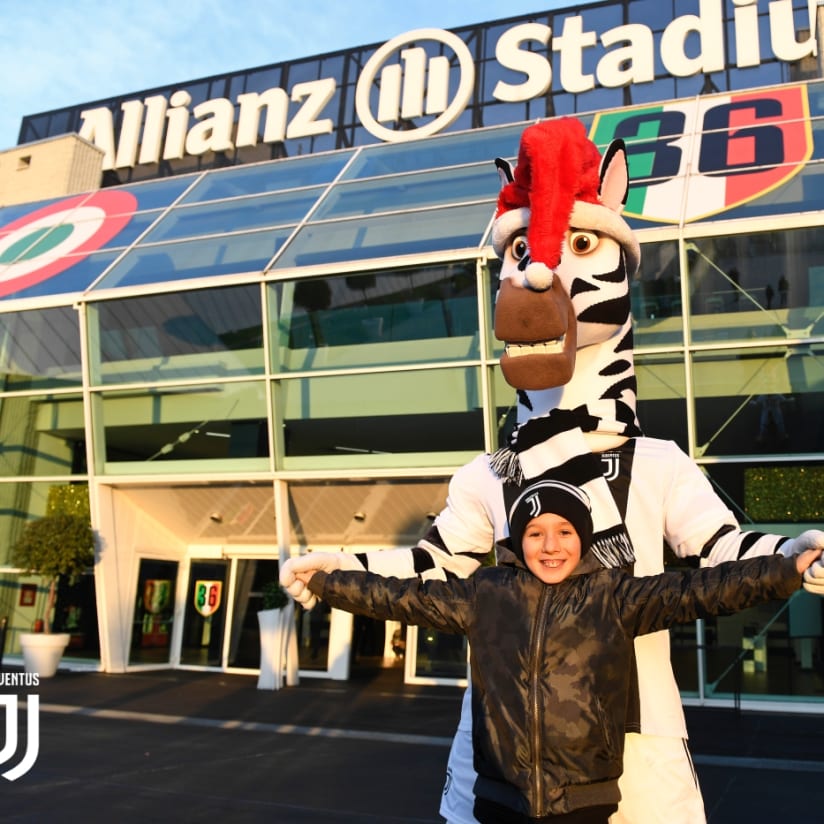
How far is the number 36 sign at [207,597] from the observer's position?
14.3 metres

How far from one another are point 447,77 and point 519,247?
19.6 meters

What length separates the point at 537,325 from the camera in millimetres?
3072

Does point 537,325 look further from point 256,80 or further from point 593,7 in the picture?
point 256,80

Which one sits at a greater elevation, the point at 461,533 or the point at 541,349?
the point at 541,349

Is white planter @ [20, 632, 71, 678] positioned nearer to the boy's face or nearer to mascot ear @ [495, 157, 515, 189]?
mascot ear @ [495, 157, 515, 189]

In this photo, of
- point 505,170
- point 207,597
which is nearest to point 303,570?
point 505,170

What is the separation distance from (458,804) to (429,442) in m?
8.51

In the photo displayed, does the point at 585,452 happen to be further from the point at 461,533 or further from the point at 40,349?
the point at 40,349

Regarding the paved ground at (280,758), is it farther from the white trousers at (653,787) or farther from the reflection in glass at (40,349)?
the reflection in glass at (40,349)

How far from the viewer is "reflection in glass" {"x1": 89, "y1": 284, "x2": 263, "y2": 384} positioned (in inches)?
479

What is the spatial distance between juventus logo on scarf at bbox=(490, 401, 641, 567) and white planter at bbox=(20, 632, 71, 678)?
11.1 m

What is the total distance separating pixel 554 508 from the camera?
283cm

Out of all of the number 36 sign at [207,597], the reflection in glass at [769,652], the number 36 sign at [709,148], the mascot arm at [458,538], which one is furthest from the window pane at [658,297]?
the number 36 sign at [207,597]

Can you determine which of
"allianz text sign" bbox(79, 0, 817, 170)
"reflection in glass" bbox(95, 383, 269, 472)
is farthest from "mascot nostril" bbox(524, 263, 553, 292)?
"allianz text sign" bbox(79, 0, 817, 170)
